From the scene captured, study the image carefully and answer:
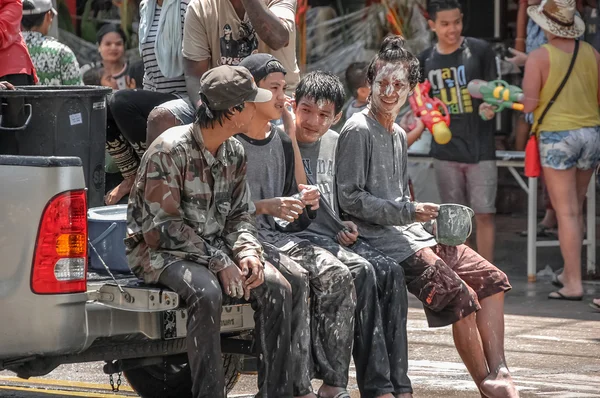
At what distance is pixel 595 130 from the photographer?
957cm

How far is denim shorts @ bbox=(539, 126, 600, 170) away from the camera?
9.47 m

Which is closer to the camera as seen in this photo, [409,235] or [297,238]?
[297,238]

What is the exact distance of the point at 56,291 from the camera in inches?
201

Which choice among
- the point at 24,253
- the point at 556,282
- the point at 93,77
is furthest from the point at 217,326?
the point at 93,77

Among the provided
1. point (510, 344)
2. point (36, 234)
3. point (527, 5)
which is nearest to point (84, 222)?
point (36, 234)

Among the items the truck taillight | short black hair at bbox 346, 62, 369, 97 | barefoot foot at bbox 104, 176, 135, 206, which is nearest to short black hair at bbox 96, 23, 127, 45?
short black hair at bbox 346, 62, 369, 97

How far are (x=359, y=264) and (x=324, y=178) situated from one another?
59 cm

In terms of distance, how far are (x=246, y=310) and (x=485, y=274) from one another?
4.56 ft

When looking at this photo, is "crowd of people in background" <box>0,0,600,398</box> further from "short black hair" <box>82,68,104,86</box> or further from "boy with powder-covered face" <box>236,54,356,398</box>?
"short black hair" <box>82,68,104,86</box>

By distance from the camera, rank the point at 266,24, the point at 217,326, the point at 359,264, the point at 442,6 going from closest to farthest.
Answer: the point at 217,326
the point at 359,264
the point at 266,24
the point at 442,6

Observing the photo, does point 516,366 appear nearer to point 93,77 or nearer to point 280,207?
point 280,207

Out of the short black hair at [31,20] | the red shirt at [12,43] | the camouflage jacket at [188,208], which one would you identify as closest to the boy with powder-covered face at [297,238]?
the camouflage jacket at [188,208]

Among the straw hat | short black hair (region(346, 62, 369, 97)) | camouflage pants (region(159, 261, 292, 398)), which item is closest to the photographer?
camouflage pants (region(159, 261, 292, 398))

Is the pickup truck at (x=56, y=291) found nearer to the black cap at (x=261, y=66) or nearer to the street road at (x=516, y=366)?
the black cap at (x=261, y=66)
